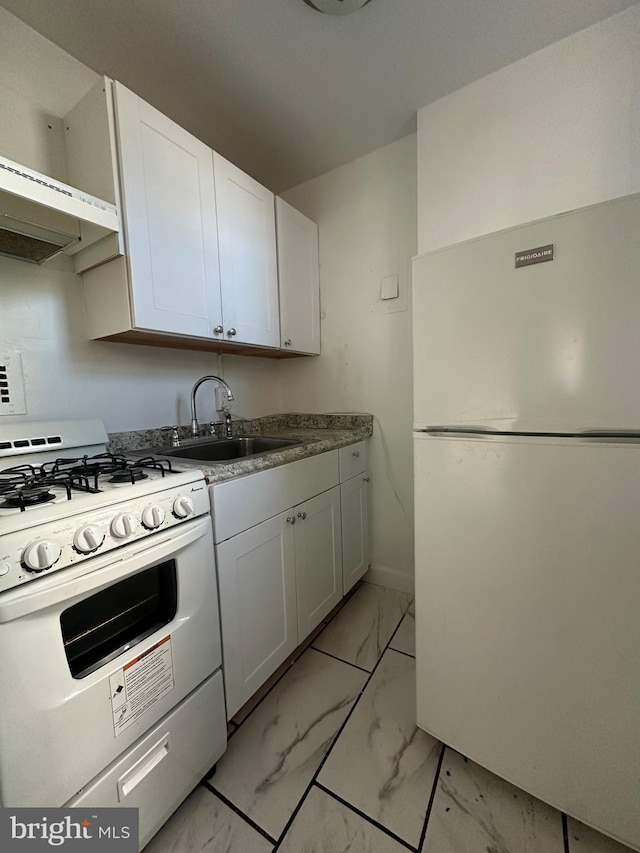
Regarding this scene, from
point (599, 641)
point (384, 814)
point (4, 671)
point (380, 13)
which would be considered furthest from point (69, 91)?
point (384, 814)

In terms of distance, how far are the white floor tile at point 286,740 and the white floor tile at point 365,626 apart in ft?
0.26

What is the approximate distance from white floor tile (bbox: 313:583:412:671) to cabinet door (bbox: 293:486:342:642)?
141mm

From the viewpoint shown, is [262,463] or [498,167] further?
[498,167]

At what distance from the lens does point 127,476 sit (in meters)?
0.87

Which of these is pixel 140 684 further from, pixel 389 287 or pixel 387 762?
pixel 389 287

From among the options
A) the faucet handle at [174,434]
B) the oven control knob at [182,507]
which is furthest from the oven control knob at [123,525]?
the faucet handle at [174,434]

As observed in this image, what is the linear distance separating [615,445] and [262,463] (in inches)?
37.8

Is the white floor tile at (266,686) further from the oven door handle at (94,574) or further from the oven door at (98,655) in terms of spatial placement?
A: the oven door handle at (94,574)

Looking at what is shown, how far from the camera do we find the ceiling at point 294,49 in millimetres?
1107

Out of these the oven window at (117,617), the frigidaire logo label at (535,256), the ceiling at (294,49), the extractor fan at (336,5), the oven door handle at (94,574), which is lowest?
the oven window at (117,617)

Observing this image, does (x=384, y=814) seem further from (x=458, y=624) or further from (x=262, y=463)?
(x=262, y=463)

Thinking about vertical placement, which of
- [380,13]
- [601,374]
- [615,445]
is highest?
[380,13]

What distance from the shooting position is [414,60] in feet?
4.25

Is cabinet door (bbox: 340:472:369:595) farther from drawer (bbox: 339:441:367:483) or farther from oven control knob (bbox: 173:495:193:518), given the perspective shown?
oven control knob (bbox: 173:495:193:518)
